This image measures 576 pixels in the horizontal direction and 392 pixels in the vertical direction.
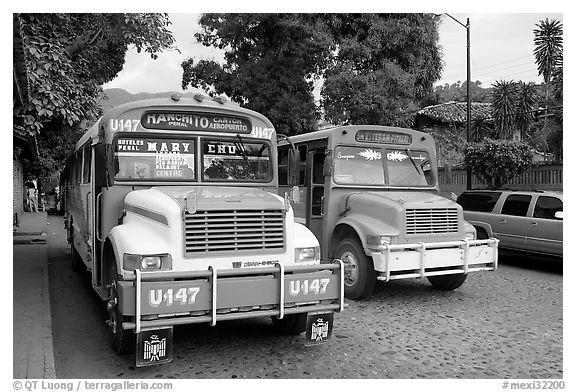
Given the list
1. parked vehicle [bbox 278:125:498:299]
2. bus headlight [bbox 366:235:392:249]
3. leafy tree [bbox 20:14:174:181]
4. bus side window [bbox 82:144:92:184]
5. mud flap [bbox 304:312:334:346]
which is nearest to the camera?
mud flap [bbox 304:312:334:346]

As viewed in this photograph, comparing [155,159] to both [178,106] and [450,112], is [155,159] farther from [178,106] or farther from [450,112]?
[450,112]

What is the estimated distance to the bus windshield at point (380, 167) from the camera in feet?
28.2

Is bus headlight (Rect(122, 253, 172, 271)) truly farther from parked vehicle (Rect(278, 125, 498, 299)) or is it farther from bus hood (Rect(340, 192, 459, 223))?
bus hood (Rect(340, 192, 459, 223))

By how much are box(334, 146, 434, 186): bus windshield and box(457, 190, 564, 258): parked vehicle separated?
3110 millimetres

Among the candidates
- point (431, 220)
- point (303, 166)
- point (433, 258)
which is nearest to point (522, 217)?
point (431, 220)

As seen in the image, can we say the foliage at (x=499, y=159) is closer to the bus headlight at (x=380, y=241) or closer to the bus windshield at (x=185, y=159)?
the bus headlight at (x=380, y=241)

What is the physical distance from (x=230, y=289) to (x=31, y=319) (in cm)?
331

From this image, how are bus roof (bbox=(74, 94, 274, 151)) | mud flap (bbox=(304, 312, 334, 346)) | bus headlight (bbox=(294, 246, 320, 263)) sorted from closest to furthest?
1. mud flap (bbox=(304, 312, 334, 346))
2. bus headlight (bbox=(294, 246, 320, 263))
3. bus roof (bbox=(74, 94, 274, 151))

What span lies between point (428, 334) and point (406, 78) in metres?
11.1

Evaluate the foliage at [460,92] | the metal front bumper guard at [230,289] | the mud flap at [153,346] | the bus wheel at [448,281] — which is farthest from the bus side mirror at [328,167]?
the foliage at [460,92]

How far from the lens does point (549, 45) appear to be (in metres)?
15.5

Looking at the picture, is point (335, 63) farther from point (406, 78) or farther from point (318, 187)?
point (318, 187)

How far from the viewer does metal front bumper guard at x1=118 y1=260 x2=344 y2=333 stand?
448cm

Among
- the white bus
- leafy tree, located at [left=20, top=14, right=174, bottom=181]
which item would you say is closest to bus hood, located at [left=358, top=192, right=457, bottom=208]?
the white bus
